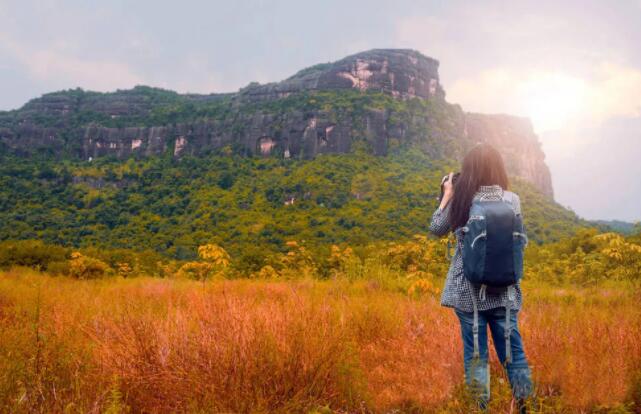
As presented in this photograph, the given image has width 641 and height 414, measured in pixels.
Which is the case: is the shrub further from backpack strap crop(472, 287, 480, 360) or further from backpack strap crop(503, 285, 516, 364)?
backpack strap crop(503, 285, 516, 364)

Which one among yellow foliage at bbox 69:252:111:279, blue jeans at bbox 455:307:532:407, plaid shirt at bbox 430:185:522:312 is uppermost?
plaid shirt at bbox 430:185:522:312

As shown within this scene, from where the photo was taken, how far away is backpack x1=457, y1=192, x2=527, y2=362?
98.2 inches

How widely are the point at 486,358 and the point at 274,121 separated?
7622 centimetres

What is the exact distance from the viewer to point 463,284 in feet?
8.86

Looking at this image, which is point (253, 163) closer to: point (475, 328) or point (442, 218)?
point (442, 218)

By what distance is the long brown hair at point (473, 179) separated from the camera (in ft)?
9.11

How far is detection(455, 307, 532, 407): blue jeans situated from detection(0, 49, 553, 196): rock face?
66984mm

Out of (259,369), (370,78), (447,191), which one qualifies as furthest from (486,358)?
(370,78)

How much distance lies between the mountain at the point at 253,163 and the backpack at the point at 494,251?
26.7 metres

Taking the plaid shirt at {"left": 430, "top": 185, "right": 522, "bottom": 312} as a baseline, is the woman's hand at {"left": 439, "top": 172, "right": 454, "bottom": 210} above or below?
above

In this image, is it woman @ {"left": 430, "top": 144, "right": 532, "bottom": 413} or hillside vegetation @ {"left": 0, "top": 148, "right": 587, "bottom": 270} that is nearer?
woman @ {"left": 430, "top": 144, "right": 532, "bottom": 413}

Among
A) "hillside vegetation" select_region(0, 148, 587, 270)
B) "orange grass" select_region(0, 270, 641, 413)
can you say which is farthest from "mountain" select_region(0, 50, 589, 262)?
"orange grass" select_region(0, 270, 641, 413)

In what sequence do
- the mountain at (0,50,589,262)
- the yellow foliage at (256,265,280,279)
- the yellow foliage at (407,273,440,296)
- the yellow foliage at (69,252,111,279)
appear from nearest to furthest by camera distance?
the yellow foliage at (407,273,440,296) < the yellow foliage at (256,265,280,279) < the yellow foliage at (69,252,111,279) < the mountain at (0,50,589,262)

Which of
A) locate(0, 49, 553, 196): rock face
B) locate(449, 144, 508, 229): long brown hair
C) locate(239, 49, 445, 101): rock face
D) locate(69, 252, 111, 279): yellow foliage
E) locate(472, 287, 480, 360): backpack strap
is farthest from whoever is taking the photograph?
locate(239, 49, 445, 101): rock face
